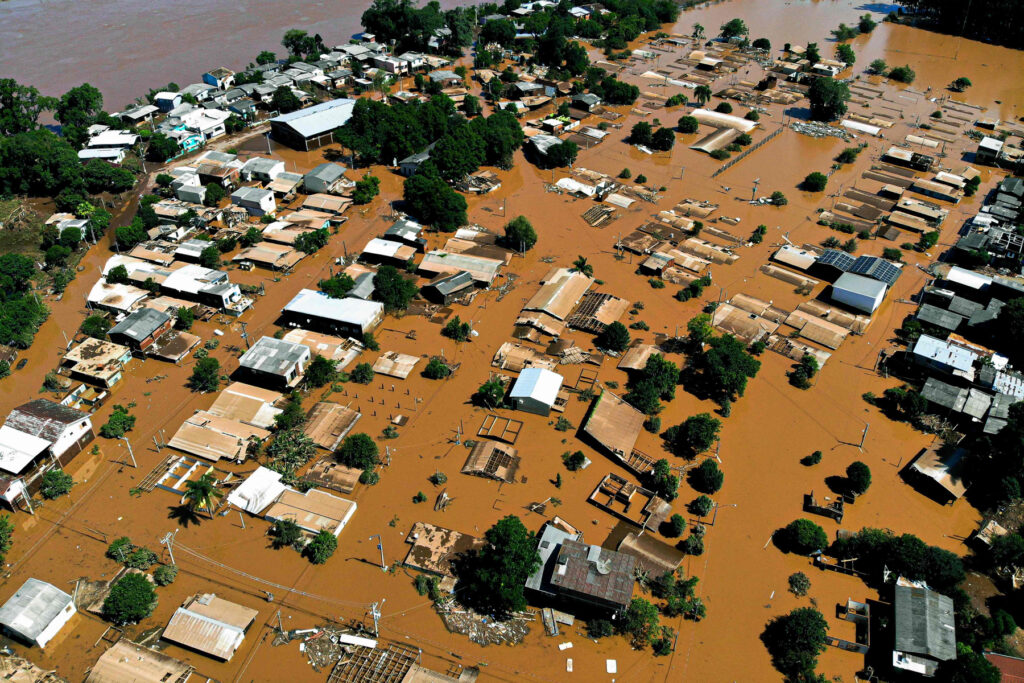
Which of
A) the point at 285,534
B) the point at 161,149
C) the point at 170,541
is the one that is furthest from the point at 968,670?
the point at 161,149

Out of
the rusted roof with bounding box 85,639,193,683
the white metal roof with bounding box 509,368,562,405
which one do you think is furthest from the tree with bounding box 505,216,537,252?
the rusted roof with bounding box 85,639,193,683

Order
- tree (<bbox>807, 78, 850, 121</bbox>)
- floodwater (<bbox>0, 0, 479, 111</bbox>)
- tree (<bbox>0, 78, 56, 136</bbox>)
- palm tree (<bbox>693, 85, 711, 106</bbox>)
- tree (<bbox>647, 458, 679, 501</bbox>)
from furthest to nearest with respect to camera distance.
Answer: floodwater (<bbox>0, 0, 479, 111</bbox>) < palm tree (<bbox>693, 85, 711, 106</bbox>) < tree (<bbox>807, 78, 850, 121</bbox>) < tree (<bbox>0, 78, 56, 136</bbox>) < tree (<bbox>647, 458, 679, 501</bbox>)

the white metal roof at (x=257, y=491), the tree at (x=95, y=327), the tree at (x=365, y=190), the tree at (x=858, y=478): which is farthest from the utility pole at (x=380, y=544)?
the tree at (x=365, y=190)

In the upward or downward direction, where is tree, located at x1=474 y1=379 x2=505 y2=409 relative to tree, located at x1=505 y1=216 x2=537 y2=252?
downward

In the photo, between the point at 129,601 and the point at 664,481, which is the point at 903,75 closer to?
the point at 664,481

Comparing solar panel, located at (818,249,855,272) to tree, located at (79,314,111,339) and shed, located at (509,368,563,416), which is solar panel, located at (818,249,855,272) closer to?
shed, located at (509,368,563,416)

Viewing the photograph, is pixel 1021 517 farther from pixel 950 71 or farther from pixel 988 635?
pixel 950 71

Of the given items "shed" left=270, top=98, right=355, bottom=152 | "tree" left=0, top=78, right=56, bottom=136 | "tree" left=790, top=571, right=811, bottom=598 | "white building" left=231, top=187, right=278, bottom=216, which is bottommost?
"tree" left=790, top=571, right=811, bottom=598

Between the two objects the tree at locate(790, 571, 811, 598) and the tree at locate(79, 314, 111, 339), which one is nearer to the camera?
the tree at locate(790, 571, 811, 598)

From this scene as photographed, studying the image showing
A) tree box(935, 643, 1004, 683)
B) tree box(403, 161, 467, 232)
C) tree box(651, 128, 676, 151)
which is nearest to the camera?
tree box(935, 643, 1004, 683)
